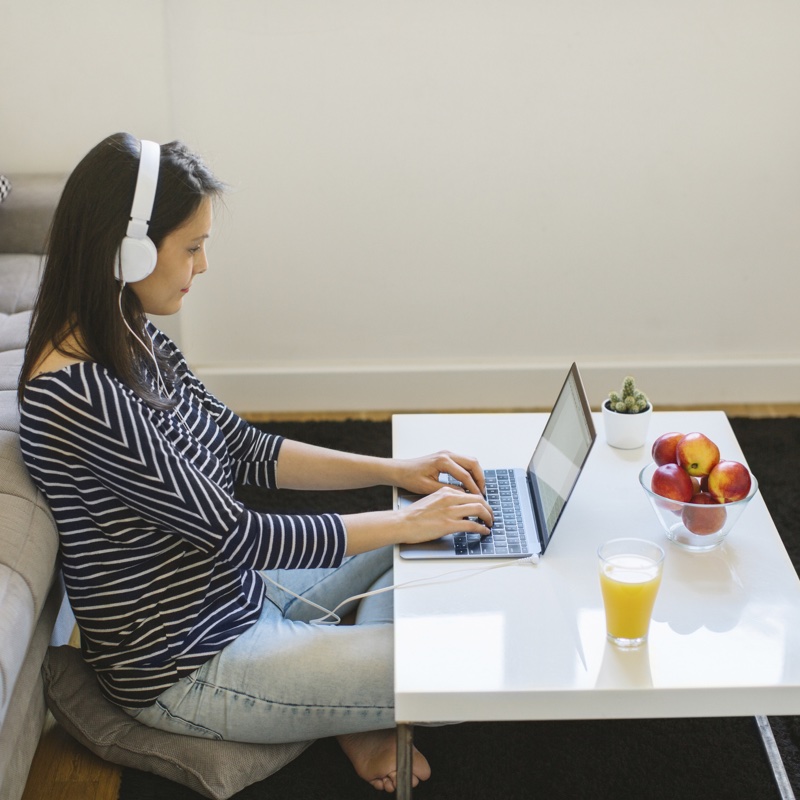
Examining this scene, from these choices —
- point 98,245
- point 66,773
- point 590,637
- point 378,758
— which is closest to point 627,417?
point 590,637

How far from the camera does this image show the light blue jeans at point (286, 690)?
54.2 inches

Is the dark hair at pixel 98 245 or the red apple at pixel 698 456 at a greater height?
the dark hair at pixel 98 245

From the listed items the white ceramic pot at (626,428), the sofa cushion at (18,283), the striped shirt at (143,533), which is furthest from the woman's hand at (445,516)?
the sofa cushion at (18,283)

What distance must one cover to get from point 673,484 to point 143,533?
0.73 m

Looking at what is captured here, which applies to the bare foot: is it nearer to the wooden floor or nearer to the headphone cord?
the wooden floor

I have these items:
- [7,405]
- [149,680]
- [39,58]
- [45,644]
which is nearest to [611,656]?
[149,680]

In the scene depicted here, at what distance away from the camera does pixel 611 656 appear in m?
1.20

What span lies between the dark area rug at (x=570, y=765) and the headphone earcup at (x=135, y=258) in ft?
2.64

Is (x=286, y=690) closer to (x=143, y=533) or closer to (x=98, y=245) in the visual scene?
(x=143, y=533)

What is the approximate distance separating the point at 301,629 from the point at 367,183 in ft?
4.71

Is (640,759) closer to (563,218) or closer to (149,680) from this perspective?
(149,680)

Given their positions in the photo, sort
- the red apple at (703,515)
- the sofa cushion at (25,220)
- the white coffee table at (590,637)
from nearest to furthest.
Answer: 1. the white coffee table at (590,637)
2. the red apple at (703,515)
3. the sofa cushion at (25,220)

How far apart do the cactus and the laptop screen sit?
0.46 feet

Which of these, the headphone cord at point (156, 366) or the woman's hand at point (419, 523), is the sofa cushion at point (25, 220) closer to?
the headphone cord at point (156, 366)
